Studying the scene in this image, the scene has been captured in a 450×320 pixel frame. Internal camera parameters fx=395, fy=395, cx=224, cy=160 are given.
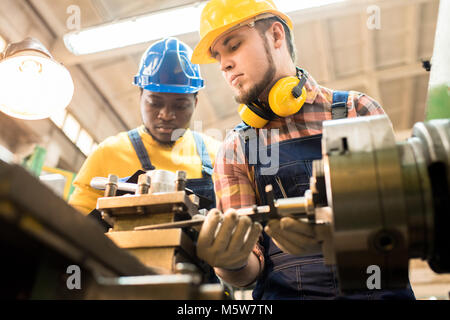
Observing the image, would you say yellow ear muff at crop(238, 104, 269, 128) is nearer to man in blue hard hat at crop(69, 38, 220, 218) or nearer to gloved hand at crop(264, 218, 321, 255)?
man in blue hard hat at crop(69, 38, 220, 218)

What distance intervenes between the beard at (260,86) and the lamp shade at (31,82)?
0.90 m

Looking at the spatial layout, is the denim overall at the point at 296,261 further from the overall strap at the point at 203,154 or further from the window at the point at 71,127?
the window at the point at 71,127

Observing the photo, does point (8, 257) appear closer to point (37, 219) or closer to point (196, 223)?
point (37, 219)

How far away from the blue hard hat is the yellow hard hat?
437 mm

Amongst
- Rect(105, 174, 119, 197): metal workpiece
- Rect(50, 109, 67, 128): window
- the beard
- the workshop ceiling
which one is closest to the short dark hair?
the beard

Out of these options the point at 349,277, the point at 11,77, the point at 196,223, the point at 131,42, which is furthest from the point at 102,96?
the point at 349,277

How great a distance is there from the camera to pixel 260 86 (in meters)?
1.77

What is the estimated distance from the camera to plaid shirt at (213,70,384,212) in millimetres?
1601

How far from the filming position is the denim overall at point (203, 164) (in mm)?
2023

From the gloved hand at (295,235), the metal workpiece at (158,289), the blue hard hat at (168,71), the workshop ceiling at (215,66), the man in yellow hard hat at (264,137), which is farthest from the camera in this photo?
the workshop ceiling at (215,66)

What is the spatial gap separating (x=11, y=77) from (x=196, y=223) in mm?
1431

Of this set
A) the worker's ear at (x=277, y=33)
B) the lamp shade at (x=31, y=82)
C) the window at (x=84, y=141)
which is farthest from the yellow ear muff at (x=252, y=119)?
the window at (x=84, y=141)

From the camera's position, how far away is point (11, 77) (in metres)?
1.87

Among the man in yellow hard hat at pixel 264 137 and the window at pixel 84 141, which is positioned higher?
the window at pixel 84 141
